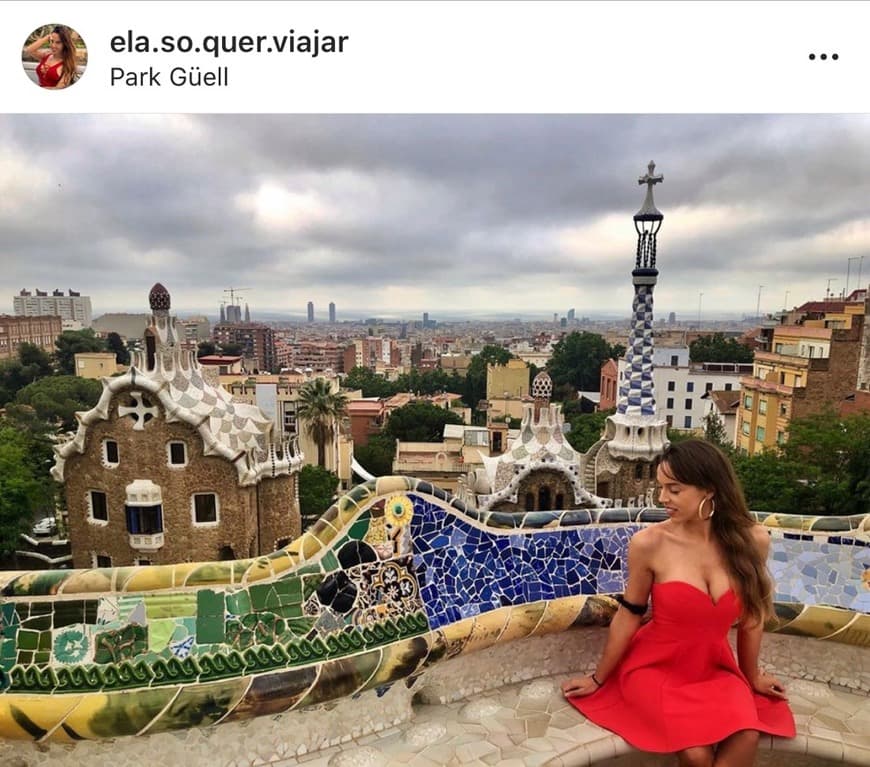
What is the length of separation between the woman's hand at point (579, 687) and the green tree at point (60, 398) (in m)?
29.7

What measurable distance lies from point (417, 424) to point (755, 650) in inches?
1062

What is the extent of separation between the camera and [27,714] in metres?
2.09

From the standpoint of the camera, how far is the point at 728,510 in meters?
2.36

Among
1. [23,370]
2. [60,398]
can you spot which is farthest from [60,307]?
[60,398]

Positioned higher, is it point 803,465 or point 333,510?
point 333,510

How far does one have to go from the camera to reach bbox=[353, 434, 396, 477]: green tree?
25047 mm

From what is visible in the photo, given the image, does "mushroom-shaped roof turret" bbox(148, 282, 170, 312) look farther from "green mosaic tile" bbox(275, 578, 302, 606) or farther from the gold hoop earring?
the gold hoop earring

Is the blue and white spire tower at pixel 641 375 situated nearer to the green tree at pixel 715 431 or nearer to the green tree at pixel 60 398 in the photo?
the green tree at pixel 715 431

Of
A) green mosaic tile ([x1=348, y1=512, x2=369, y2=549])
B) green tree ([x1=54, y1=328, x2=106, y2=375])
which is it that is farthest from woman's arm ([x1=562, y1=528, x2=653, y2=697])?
green tree ([x1=54, y1=328, x2=106, y2=375])

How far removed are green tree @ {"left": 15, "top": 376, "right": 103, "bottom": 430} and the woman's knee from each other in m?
30.4

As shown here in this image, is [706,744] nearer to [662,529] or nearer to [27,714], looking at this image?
[662,529]

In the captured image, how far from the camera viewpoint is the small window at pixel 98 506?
904 centimetres

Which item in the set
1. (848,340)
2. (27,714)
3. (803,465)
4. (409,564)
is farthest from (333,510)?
(848,340)

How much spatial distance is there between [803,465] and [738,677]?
10.7 metres
